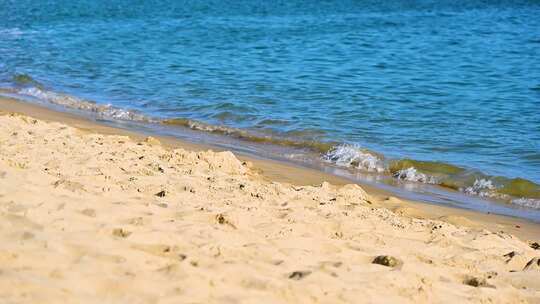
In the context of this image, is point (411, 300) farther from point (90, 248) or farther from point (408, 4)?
→ point (408, 4)

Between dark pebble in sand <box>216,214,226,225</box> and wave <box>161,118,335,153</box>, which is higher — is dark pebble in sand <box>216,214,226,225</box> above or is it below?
above

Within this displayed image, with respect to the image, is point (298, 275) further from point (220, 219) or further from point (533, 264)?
point (533, 264)

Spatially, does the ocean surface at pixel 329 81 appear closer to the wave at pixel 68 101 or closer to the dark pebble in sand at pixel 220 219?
the wave at pixel 68 101

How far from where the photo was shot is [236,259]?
4.33 m

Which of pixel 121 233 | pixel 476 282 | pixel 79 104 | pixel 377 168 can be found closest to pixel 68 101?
pixel 79 104

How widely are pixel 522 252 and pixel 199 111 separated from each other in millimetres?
7051

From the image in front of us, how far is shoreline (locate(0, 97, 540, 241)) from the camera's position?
6426 mm

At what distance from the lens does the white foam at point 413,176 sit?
818 centimetres

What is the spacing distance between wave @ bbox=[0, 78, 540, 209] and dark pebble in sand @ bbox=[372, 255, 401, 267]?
3.28 meters

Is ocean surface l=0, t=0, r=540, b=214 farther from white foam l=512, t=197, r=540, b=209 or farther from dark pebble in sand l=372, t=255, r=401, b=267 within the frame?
dark pebble in sand l=372, t=255, r=401, b=267

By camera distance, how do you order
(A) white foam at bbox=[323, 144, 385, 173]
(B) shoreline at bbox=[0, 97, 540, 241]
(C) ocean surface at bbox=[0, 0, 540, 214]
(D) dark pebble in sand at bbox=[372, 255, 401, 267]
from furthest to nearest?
(C) ocean surface at bbox=[0, 0, 540, 214], (A) white foam at bbox=[323, 144, 385, 173], (B) shoreline at bbox=[0, 97, 540, 241], (D) dark pebble in sand at bbox=[372, 255, 401, 267]

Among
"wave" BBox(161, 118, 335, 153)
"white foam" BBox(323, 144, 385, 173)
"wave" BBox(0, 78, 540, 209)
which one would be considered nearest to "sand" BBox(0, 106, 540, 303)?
"wave" BBox(0, 78, 540, 209)

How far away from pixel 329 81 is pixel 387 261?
9.10 meters

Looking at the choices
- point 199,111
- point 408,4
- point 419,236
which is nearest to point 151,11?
point 408,4
